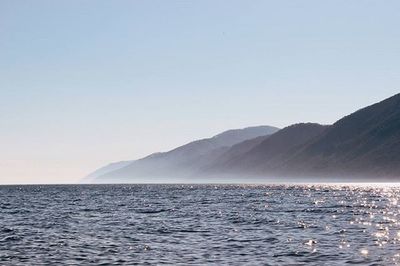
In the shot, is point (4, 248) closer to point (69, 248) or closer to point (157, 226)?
point (69, 248)

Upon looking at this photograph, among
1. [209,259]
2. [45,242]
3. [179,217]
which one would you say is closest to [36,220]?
[179,217]

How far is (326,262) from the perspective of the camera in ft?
117

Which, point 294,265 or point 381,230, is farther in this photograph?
point 381,230

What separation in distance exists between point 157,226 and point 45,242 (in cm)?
1542

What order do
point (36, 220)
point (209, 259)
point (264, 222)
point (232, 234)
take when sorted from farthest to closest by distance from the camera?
point (36, 220), point (264, 222), point (232, 234), point (209, 259)

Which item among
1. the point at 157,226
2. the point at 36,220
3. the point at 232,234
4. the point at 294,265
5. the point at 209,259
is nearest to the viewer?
the point at 294,265

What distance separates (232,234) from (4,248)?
797 inches

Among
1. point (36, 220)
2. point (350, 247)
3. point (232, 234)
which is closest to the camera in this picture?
point (350, 247)

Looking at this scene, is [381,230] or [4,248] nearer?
[4,248]

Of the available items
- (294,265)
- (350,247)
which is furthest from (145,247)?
(350,247)

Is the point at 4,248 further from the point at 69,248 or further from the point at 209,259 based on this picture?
the point at 209,259

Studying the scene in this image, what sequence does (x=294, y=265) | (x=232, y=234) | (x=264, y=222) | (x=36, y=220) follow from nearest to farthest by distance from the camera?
(x=294, y=265)
(x=232, y=234)
(x=264, y=222)
(x=36, y=220)

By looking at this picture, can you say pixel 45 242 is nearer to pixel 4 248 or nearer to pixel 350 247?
pixel 4 248

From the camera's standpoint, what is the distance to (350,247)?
139 ft
